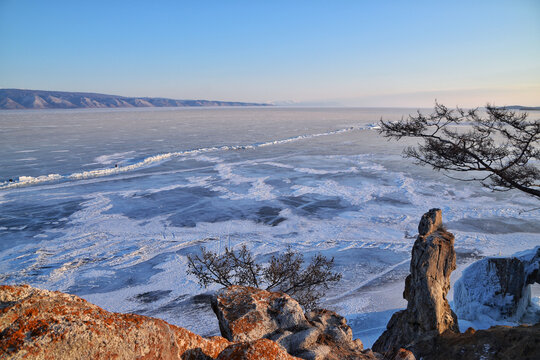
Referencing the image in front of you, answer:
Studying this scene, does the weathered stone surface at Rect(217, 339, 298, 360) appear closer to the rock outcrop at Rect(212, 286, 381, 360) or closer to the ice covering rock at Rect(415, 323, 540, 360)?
the rock outcrop at Rect(212, 286, 381, 360)

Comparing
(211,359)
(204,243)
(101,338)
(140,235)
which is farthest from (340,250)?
(101,338)

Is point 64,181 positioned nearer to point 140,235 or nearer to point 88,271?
point 140,235

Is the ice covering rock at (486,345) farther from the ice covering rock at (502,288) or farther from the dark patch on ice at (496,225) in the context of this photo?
the dark patch on ice at (496,225)

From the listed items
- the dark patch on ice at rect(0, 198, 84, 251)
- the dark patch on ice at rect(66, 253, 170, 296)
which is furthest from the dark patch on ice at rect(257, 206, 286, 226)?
the dark patch on ice at rect(0, 198, 84, 251)

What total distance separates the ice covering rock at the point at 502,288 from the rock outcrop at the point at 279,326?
5.86 meters

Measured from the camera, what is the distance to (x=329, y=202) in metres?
24.9

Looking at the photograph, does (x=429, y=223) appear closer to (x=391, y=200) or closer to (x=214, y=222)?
(x=214, y=222)

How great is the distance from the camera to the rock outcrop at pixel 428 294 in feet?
26.0

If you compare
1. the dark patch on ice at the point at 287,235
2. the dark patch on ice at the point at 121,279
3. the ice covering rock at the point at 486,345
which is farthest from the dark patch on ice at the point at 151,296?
the ice covering rock at the point at 486,345

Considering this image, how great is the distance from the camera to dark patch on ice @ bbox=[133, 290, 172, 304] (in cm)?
1338

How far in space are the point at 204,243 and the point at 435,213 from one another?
480 inches

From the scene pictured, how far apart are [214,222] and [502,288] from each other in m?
14.8

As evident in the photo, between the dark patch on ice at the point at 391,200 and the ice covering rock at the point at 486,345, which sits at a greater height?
the ice covering rock at the point at 486,345

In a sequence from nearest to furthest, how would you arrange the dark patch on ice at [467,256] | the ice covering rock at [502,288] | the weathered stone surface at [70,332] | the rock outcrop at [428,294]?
1. the weathered stone surface at [70,332]
2. the rock outcrop at [428,294]
3. the ice covering rock at [502,288]
4. the dark patch on ice at [467,256]
